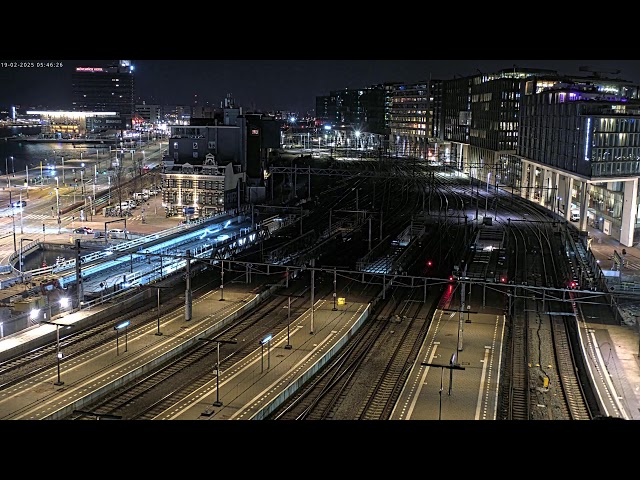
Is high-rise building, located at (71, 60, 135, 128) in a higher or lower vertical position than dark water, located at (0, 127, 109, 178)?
higher

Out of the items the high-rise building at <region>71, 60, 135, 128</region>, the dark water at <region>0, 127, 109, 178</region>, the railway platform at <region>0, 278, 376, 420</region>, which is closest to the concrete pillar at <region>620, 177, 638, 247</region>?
the railway platform at <region>0, 278, 376, 420</region>

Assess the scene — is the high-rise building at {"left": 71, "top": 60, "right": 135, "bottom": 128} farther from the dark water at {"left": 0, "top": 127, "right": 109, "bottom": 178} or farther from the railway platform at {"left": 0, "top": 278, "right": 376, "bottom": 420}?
the railway platform at {"left": 0, "top": 278, "right": 376, "bottom": 420}

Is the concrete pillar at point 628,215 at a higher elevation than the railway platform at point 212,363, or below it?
higher

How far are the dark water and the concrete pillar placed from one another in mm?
40879

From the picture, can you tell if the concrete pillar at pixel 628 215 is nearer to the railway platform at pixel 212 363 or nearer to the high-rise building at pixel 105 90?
the railway platform at pixel 212 363

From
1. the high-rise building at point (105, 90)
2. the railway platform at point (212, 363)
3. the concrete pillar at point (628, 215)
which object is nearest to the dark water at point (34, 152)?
the high-rise building at point (105, 90)

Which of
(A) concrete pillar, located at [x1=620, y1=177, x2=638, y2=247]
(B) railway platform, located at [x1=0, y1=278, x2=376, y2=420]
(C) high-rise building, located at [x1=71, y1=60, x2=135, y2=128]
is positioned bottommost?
(B) railway platform, located at [x1=0, y1=278, x2=376, y2=420]

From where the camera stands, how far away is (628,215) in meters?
20.9

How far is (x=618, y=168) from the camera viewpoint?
2203 centimetres

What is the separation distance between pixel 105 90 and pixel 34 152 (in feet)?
49.1

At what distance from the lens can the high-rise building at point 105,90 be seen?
261ft

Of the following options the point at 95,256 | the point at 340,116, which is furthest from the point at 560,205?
the point at 340,116

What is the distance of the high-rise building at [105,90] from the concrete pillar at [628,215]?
6567 cm

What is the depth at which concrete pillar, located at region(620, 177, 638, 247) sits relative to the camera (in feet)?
68.1
